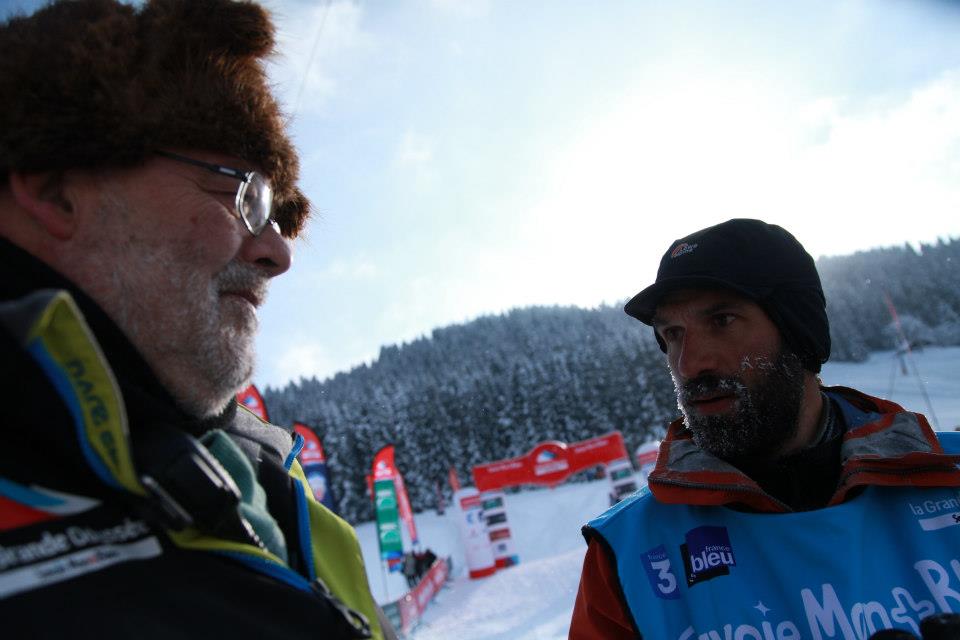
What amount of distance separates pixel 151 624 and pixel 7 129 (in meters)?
1.14

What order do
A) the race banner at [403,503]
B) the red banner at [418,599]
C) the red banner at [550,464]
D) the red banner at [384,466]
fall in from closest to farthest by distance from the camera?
the red banner at [418,599], the red banner at [384,466], the race banner at [403,503], the red banner at [550,464]

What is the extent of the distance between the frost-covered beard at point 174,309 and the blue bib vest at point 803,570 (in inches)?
61.5

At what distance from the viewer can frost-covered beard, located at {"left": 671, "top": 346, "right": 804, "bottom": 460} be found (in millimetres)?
2123

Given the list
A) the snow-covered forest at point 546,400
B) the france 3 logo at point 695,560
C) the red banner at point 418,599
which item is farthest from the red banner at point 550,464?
the snow-covered forest at point 546,400

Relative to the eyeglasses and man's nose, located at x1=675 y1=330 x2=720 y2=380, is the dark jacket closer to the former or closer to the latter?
the eyeglasses

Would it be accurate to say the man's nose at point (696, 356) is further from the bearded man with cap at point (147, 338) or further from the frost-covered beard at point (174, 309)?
the frost-covered beard at point (174, 309)

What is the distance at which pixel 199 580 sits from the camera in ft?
3.26

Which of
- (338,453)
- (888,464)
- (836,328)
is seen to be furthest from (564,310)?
(888,464)

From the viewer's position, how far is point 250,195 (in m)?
1.55

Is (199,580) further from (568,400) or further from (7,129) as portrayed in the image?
(568,400)

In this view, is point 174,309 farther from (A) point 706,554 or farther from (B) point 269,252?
(A) point 706,554

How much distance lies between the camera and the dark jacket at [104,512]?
829 mm

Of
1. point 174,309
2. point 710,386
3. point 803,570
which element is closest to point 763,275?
point 710,386

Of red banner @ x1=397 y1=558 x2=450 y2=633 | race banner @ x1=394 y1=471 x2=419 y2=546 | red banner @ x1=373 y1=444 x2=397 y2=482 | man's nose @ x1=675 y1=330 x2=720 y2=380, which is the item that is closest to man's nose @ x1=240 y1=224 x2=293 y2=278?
man's nose @ x1=675 y1=330 x2=720 y2=380
